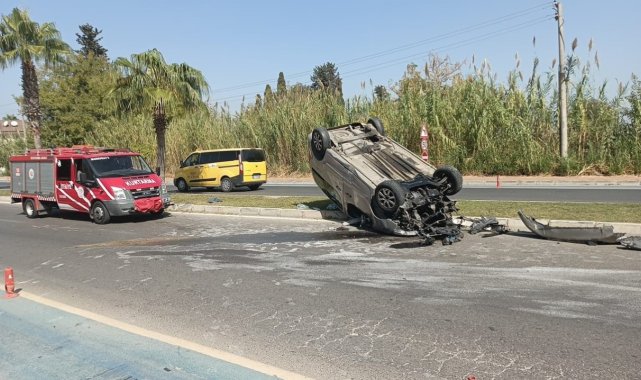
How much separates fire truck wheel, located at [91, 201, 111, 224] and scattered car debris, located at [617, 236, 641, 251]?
1138 centimetres

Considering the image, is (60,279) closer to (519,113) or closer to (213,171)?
(213,171)

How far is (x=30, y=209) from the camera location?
1567cm

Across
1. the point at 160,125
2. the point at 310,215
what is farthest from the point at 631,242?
the point at 160,125

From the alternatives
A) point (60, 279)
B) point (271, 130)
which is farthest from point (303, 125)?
point (60, 279)

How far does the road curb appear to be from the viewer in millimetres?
9031

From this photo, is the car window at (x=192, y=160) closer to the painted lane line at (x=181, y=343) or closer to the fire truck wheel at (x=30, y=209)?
the fire truck wheel at (x=30, y=209)

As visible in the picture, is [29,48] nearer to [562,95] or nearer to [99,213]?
[99,213]

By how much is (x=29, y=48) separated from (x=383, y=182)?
74.3 feet

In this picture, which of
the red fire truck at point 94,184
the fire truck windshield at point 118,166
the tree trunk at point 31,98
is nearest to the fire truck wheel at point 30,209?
the red fire truck at point 94,184

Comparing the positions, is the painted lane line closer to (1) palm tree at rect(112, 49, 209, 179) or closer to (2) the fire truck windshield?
(2) the fire truck windshield

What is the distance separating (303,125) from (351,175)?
1993 cm

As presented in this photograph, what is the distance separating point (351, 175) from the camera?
35.0 ft

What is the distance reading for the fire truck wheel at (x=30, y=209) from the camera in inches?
611

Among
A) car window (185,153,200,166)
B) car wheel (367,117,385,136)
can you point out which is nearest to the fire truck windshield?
car wheel (367,117,385,136)
